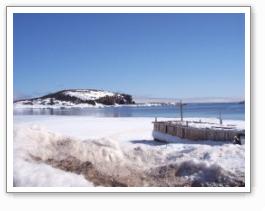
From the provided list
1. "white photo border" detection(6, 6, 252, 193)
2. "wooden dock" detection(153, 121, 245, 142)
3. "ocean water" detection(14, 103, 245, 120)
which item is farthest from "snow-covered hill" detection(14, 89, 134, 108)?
"wooden dock" detection(153, 121, 245, 142)

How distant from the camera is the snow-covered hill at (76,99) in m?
2.97

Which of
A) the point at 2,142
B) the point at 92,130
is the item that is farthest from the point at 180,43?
the point at 2,142

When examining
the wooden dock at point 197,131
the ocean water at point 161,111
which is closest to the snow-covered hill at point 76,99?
the ocean water at point 161,111

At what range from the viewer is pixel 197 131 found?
9.83 ft

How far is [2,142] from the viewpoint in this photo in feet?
9.71

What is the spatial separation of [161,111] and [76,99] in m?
0.53

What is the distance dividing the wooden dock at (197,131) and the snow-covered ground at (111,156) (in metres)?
0.04

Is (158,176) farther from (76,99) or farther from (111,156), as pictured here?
(76,99)

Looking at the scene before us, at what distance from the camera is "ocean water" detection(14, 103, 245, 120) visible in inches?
117
